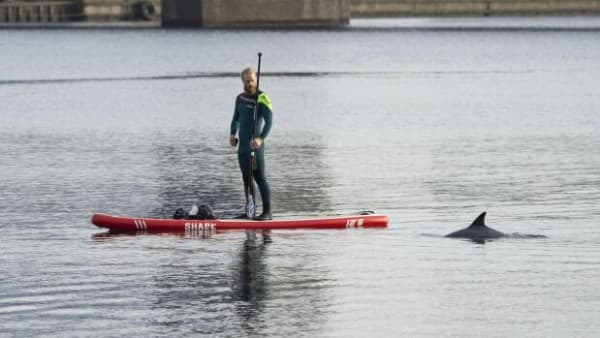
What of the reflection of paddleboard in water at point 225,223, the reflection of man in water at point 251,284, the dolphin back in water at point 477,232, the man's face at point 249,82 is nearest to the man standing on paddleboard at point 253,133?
the man's face at point 249,82

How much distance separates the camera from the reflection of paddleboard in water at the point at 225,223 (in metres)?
26.0

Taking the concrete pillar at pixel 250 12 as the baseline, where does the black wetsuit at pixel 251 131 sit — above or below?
above

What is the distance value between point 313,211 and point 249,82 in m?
3.78

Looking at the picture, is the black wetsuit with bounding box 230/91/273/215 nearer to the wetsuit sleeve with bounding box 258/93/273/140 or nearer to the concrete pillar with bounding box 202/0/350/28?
the wetsuit sleeve with bounding box 258/93/273/140

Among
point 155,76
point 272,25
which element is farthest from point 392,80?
point 272,25

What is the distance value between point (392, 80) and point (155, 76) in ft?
41.9

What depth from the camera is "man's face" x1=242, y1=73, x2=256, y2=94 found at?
83.7ft

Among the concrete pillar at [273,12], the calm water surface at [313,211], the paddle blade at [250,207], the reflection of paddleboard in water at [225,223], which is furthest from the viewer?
the concrete pillar at [273,12]

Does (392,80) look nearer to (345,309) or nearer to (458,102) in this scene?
(458,102)

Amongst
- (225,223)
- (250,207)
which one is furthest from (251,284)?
(250,207)

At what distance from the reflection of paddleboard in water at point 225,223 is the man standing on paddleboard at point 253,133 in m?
0.37

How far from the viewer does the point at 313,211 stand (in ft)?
94.1

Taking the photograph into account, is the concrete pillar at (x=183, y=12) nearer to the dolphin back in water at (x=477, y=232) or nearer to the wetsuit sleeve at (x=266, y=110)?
the wetsuit sleeve at (x=266, y=110)

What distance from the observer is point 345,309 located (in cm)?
1964
